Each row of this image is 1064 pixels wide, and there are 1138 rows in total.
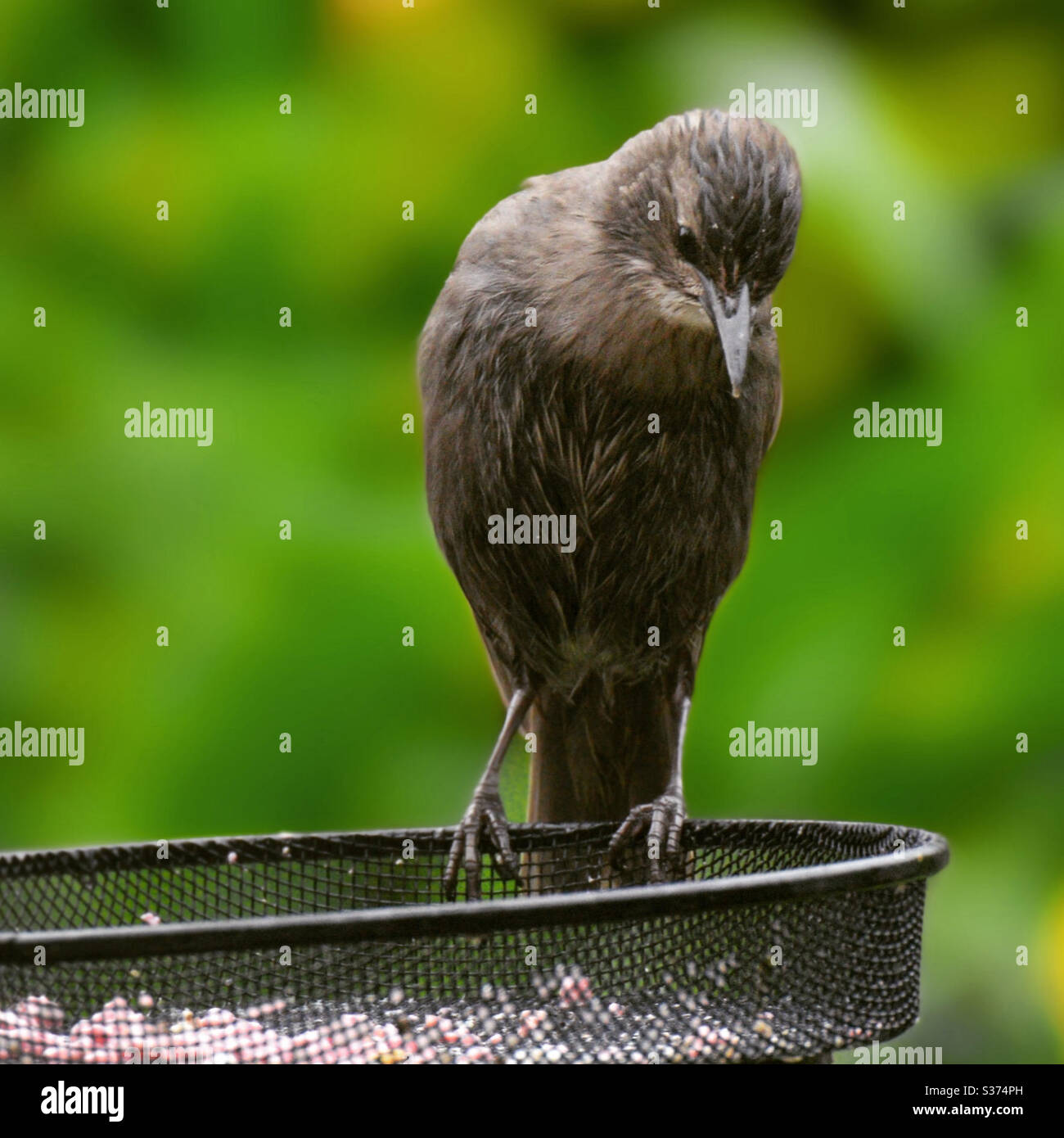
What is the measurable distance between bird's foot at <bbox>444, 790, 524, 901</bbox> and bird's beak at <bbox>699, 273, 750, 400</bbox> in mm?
962

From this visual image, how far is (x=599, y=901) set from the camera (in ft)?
5.94

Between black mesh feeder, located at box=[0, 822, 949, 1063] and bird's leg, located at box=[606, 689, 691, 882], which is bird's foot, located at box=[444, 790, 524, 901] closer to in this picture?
bird's leg, located at box=[606, 689, 691, 882]

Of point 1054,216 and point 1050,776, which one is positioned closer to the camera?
point 1050,776

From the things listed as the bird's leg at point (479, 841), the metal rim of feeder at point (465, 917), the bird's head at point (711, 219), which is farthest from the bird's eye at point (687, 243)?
the metal rim of feeder at point (465, 917)

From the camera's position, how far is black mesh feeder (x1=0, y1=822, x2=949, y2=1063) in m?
1.78

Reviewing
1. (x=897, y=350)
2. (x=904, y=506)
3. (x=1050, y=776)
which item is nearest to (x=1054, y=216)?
(x=897, y=350)

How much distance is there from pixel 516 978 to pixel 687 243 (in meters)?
1.35

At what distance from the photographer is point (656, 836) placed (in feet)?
9.50

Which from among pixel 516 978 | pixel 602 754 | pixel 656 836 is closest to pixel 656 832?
pixel 656 836

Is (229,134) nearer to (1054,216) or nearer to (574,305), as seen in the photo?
(574,305)

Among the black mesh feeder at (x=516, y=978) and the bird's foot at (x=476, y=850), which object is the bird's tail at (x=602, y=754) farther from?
the black mesh feeder at (x=516, y=978)

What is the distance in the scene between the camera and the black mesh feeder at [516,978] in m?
1.78

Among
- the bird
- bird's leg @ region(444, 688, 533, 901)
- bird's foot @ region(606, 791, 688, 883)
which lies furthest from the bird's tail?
bird's foot @ region(606, 791, 688, 883)
